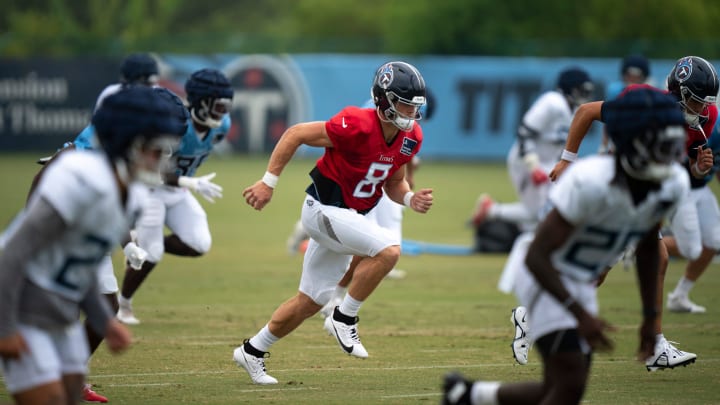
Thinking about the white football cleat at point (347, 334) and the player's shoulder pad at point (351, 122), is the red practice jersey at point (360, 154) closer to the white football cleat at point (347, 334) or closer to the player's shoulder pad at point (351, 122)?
the player's shoulder pad at point (351, 122)

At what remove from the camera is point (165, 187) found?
33.4 feet

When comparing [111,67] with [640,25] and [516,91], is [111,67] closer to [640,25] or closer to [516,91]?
[516,91]

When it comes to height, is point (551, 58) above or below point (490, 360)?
below

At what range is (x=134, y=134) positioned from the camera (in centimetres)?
488

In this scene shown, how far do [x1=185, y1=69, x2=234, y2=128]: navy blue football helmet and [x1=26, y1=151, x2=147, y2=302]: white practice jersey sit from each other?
16.4 feet

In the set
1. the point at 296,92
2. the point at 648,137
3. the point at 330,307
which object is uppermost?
the point at 648,137

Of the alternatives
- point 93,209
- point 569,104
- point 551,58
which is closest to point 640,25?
point 551,58

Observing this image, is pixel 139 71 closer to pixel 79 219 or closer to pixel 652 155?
pixel 79 219

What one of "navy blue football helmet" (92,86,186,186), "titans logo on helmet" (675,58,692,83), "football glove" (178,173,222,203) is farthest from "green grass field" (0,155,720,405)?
"navy blue football helmet" (92,86,186,186)

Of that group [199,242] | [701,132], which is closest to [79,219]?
[701,132]

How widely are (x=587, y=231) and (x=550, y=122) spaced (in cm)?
886

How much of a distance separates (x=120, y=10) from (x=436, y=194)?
2100 centimetres

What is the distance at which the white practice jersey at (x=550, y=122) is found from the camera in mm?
13828

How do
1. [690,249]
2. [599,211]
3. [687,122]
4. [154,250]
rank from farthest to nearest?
[690,249] < [154,250] < [687,122] < [599,211]
